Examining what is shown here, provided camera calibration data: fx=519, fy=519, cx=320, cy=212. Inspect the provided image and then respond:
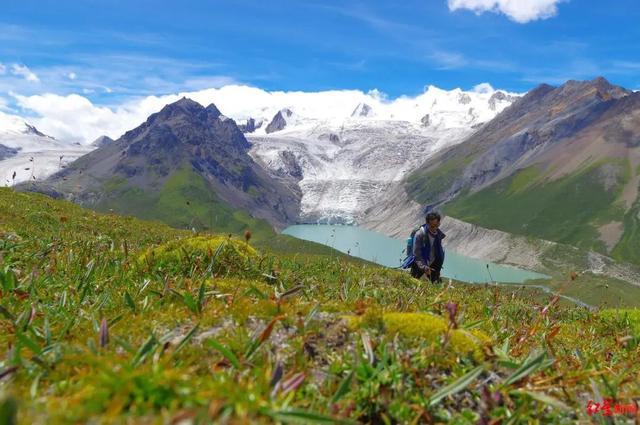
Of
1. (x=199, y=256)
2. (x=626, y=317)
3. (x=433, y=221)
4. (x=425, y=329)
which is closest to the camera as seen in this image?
(x=425, y=329)

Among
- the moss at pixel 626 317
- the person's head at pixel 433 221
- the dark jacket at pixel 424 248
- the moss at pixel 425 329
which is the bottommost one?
the moss at pixel 626 317

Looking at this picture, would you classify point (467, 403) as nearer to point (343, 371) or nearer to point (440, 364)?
point (440, 364)

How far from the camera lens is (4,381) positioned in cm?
383

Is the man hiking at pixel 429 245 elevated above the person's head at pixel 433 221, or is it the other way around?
the person's head at pixel 433 221

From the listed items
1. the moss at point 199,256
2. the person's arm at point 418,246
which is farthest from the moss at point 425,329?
the person's arm at point 418,246

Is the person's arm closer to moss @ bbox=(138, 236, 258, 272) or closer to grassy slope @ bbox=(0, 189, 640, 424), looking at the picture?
moss @ bbox=(138, 236, 258, 272)

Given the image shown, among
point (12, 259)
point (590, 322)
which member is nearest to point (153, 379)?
point (12, 259)

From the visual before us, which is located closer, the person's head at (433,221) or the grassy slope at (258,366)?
the grassy slope at (258,366)

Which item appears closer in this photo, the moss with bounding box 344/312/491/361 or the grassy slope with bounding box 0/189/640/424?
the grassy slope with bounding box 0/189/640/424

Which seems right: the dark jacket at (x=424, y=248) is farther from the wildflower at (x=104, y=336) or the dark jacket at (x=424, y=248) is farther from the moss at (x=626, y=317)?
the wildflower at (x=104, y=336)

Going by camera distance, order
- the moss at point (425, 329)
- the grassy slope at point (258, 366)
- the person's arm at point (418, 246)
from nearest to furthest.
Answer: the grassy slope at point (258, 366), the moss at point (425, 329), the person's arm at point (418, 246)

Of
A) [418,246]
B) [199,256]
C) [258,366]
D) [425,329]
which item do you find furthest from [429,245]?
[258,366]

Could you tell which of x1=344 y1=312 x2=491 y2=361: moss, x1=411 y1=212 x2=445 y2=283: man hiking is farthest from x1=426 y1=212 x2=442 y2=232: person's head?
x1=344 y1=312 x2=491 y2=361: moss

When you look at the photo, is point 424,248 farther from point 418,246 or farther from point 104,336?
point 104,336
